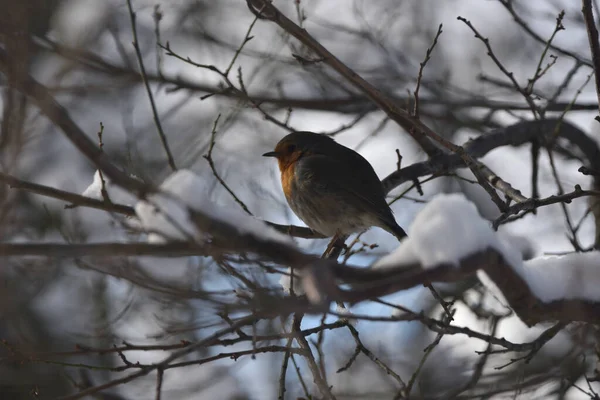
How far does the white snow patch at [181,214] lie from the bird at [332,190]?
9.50 ft

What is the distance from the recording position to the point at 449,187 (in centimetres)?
834

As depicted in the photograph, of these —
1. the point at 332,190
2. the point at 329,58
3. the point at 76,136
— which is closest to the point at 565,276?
the point at 329,58

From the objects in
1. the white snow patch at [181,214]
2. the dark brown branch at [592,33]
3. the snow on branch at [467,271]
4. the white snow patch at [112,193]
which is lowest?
the snow on branch at [467,271]

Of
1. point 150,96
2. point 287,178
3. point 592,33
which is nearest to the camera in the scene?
point 592,33

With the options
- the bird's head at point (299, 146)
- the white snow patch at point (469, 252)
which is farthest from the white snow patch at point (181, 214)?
the bird's head at point (299, 146)

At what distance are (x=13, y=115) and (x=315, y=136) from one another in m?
4.17

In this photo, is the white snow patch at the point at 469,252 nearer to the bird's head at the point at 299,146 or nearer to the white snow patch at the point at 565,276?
the white snow patch at the point at 565,276

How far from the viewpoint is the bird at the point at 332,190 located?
17.5 ft

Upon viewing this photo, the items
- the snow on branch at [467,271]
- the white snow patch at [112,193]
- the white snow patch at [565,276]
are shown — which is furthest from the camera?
the white snow patch at [112,193]

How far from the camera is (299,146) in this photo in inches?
240

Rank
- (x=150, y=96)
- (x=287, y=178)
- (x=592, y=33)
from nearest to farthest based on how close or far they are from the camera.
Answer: (x=592, y=33) < (x=150, y=96) < (x=287, y=178)

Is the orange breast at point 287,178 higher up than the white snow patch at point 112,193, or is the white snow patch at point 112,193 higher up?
the orange breast at point 287,178

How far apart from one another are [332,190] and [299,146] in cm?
72

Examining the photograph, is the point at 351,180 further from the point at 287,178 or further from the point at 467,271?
the point at 467,271
